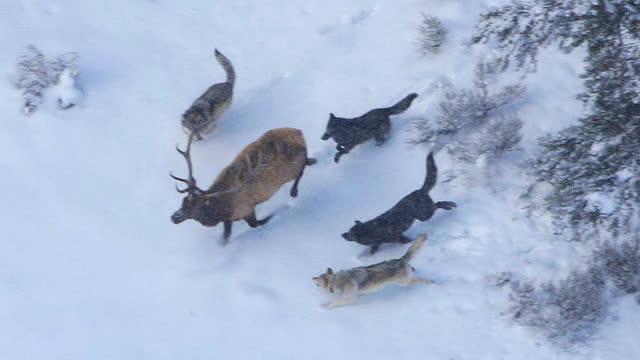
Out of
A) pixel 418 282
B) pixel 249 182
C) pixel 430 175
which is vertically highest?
pixel 430 175

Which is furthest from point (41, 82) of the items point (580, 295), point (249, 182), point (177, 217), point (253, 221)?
point (580, 295)

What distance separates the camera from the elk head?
8.06m

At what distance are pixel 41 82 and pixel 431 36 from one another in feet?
20.4

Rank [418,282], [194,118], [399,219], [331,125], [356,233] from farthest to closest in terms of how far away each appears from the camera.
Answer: [194,118] → [331,125] → [399,219] → [356,233] → [418,282]

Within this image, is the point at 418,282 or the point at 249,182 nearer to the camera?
the point at 418,282

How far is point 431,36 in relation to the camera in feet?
32.8

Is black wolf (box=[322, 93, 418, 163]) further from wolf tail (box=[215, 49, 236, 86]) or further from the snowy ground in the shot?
wolf tail (box=[215, 49, 236, 86])

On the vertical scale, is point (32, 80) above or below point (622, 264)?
above

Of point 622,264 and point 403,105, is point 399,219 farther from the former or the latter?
point 622,264

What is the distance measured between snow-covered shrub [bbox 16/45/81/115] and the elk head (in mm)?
3058

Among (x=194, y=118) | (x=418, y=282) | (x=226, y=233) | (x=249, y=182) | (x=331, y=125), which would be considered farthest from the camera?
(x=194, y=118)

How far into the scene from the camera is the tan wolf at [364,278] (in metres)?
7.42

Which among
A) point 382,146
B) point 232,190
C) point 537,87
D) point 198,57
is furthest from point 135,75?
point 537,87

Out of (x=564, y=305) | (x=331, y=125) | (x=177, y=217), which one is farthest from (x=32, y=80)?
(x=564, y=305)
